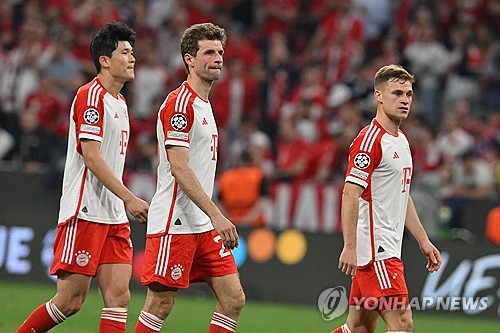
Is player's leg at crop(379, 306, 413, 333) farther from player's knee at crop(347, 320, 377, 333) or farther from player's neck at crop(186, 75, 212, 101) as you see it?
player's neck at crop(186, 75, 212, 101)

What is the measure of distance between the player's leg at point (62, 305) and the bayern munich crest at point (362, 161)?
6.65 feet

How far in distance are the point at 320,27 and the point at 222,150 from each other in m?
3.21

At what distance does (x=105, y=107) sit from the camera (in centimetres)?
780

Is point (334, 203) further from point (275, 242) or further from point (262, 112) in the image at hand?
point (262, 112)

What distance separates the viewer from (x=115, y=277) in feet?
25.5

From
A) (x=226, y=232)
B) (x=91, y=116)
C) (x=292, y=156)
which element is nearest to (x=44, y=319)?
(x=91, y=116)

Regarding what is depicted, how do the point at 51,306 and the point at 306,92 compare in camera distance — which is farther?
the point at 306,92

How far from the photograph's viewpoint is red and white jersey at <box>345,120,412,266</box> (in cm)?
754

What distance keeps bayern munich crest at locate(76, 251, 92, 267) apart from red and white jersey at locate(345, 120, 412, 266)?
187cm

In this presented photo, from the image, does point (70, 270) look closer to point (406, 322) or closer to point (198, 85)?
point (198, 85)

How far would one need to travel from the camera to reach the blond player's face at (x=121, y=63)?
314 inches

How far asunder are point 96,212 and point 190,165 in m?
0.80

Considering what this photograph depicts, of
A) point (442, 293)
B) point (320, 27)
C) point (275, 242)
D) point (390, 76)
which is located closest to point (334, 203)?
point (275, 242)

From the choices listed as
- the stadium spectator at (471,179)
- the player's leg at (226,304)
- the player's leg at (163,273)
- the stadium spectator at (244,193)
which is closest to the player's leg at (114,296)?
the player's leg at (163,273)
